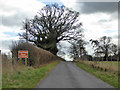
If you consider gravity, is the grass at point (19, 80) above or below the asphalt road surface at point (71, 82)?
above

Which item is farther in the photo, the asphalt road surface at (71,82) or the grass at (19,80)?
the asphalt road surface at (71,82)

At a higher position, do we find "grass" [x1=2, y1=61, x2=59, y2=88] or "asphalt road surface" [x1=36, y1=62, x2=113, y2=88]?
"grass" [x1=2, y1=61, x2=59, y2=88]

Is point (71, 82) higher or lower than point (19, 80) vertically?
lower

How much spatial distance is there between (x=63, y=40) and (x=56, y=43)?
2150 mm

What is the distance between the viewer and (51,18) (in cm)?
5456

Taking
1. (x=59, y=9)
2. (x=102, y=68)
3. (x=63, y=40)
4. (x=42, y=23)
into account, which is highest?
(x=59, y=9)

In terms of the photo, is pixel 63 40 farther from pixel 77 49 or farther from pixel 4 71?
pixel 4 71

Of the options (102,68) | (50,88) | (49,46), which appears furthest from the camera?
(49,46)

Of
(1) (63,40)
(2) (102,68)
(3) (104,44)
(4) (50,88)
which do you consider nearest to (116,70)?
(2) (102,68)

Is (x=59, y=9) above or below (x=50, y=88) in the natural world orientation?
above

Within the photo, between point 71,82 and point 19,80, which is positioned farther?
point 71,82

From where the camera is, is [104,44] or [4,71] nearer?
[4,71]

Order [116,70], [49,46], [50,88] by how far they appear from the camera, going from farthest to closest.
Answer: [49,46] < [116,70] < [50,88]

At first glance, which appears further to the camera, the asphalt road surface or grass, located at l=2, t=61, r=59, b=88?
the asphalt road surface
